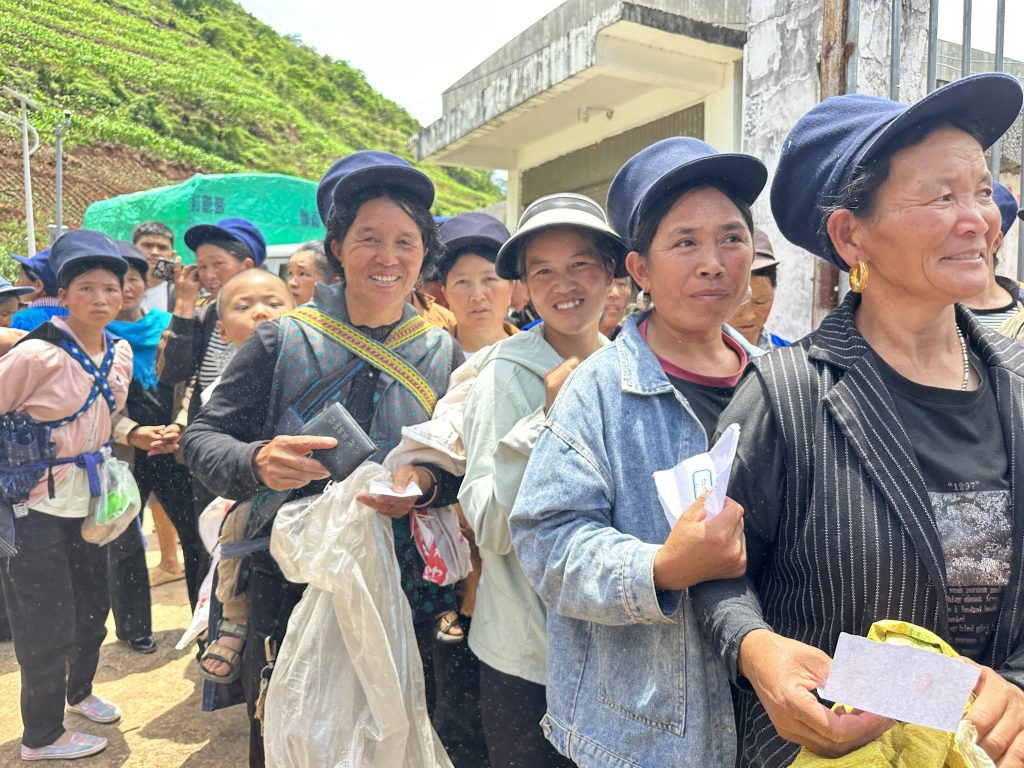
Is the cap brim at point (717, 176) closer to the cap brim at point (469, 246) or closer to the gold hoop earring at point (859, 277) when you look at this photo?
the gold hoop earring at point (859, 277)

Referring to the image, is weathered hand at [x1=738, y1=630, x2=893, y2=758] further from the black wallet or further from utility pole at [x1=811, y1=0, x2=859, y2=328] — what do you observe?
utility pole at [x1=811, y1=0, x2=859, y2=328]

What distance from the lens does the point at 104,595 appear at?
3521 millimetres

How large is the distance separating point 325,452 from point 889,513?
130cm

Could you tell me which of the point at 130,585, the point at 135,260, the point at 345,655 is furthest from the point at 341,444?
the point at 135,260

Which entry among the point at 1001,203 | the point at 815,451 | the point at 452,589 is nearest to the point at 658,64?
the point at 1001,203

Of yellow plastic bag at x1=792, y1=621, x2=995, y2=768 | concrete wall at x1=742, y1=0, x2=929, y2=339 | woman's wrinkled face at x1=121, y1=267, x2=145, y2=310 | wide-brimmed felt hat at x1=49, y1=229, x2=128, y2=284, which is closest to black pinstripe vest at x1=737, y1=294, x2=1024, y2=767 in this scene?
yellow plastic bag at x1=792, y1=621, x2=995, y2=768

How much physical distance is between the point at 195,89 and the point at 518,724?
3739 centimetres

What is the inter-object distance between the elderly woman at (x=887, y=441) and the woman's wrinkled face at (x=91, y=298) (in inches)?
126

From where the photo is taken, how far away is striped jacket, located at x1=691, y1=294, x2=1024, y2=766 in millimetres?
1179

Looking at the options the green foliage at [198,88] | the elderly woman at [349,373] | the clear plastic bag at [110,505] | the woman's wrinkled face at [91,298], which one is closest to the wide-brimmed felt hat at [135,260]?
the woman's wrinkled face at [91,298]

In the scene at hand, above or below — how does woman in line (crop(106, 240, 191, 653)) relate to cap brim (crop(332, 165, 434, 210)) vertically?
→ below

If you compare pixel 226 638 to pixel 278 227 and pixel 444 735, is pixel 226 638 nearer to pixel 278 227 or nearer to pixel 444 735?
pixel 444 735

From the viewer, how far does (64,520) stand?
3.26 metres

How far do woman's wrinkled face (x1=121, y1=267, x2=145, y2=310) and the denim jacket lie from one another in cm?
377
